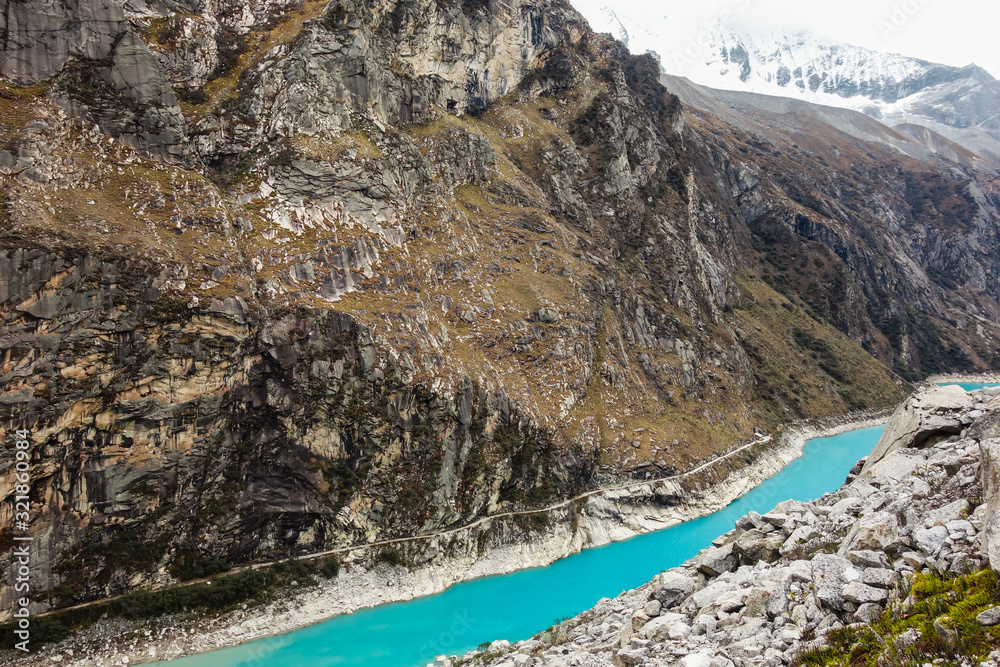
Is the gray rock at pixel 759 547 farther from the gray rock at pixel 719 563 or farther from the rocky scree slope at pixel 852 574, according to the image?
the gray rock at pixel 719 563

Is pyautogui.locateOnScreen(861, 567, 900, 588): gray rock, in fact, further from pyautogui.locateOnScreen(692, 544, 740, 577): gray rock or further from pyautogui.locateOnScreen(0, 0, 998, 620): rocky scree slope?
pyautogui.locateOnScreen(0, 0, 998, 620): rocky scree slope

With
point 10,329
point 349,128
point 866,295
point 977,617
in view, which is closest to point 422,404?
point 10,329

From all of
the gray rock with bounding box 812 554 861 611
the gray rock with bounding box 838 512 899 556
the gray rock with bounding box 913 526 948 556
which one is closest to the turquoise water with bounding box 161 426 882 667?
the gray rock with bounding box 838 512 899 556

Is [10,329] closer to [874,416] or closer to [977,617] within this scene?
[977,617]

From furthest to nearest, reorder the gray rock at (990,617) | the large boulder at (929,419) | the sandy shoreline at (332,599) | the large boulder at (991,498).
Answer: the sandy shoreline at (332,599)
the large boulder at (929,419)
the large boulder at (991,498)
the gray rock at (990,617)

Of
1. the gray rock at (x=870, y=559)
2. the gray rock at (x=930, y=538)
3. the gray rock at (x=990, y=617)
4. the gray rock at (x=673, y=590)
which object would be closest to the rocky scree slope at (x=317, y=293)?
the gray rock at (x=673, y=590)
